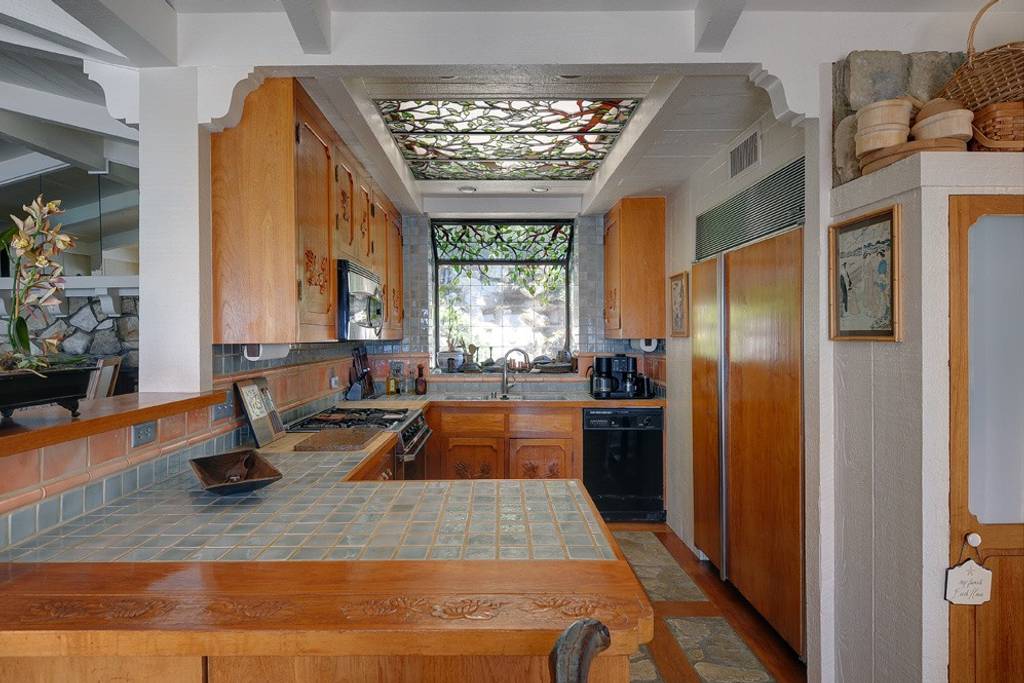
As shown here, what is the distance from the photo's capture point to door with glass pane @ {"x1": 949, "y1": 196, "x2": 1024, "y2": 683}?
4.83 ft

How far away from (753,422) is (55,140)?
4565 millimetres

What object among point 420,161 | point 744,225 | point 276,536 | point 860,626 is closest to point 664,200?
point 744,225

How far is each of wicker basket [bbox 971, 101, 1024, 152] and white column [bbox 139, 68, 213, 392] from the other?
2.45 m

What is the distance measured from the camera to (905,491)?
154 centimetres

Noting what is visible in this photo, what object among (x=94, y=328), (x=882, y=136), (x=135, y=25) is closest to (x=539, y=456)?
(x=882, y=136)

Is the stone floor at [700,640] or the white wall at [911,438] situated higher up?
the white wall at [911,438]

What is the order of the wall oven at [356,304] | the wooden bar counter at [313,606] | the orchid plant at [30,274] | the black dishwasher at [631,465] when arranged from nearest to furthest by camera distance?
the wooden bar counter at [313,606] < the orchid plant at [30,274] < the wall oven at [356,304] < the black dishwasher at [631,465]

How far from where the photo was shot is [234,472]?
1709mm

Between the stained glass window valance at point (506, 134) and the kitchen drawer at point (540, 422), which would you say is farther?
the kitchen drawer at point (540, 422)

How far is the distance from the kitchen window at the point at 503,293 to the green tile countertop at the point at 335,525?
305 centimetres

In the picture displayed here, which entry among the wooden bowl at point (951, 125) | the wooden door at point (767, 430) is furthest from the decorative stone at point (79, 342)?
the wooden bowl at point (951, 125)

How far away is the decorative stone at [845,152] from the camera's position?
179 centimetres

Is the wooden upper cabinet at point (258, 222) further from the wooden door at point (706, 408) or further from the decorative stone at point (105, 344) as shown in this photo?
the decorative stone at point (105, 344)

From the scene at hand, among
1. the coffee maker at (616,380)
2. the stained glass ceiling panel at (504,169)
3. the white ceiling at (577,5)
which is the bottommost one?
the coffee maker at (616,380)
